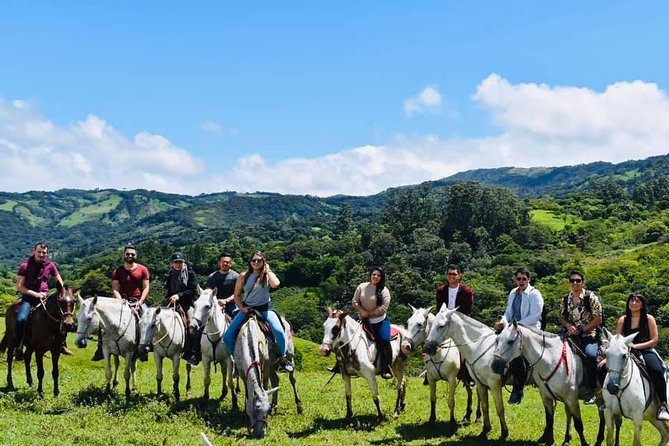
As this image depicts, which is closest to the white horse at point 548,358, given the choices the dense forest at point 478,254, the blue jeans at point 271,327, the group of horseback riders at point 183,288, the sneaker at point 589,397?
the sneaker at point 589,397

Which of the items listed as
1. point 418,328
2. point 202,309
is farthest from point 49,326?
point 418,328

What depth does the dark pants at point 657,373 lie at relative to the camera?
9.49m

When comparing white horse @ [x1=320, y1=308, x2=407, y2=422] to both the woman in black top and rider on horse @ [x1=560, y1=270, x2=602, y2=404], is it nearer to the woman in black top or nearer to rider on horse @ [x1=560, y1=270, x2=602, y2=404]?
rider on horse @ [x1=560, y1=270, x2=602, y2=404]

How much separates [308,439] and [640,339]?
21.2 ft

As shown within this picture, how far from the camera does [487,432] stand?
36.2 feet

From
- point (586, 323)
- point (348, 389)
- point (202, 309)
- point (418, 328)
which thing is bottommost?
point (348, 389)

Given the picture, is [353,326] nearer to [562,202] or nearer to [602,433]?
[602,433]

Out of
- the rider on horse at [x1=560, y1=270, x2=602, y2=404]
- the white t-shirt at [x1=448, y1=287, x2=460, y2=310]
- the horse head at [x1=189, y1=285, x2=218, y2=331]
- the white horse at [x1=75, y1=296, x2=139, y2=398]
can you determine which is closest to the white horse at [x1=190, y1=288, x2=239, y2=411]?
the horse head at [x1=189, y1=285, x2=218, y2=331]

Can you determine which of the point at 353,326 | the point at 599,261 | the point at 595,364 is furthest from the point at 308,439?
the point at 599,261

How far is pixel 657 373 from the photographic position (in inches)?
376

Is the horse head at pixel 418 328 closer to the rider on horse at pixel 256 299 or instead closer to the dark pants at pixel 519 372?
the dark pants at pixel 519 372

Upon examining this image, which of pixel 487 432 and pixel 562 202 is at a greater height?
pixel 562 202

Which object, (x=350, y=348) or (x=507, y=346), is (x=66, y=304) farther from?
(x=507, y=346)

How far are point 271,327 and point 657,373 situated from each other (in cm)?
748
